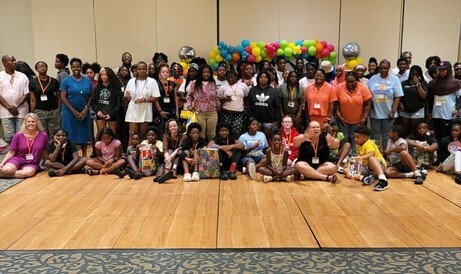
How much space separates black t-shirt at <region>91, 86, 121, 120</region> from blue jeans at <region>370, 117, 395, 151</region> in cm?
373

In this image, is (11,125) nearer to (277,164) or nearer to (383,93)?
(277,164)

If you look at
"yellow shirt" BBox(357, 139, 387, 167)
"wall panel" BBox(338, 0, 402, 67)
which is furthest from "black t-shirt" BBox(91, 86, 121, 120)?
"wall panel" BBox(338, 0, 402, 67)

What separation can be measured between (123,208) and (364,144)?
121 inches

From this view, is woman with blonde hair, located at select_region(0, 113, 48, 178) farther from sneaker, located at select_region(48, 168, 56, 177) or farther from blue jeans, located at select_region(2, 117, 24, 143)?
blue jeans, located at select_region(2, 117, 24, 143)

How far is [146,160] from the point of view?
5746 millimetres

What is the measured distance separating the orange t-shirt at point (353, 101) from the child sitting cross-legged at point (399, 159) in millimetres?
655

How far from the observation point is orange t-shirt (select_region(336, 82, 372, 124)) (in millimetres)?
6230

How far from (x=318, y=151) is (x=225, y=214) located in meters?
1.92

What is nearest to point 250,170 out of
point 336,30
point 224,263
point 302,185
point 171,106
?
point 302,185

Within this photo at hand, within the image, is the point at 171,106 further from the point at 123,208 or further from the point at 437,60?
the point at 437,60

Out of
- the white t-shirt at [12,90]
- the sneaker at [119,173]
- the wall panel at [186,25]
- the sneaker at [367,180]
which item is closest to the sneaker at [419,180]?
the sneaker at [367,180]

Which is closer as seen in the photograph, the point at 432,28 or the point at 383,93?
the point at 383,93

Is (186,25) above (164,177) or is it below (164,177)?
above

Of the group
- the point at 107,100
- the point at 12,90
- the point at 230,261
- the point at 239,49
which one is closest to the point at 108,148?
the point at 107,100
